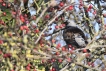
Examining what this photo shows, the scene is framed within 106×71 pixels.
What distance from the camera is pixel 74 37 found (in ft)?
19.7

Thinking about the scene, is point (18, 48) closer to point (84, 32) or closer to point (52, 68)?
point (52, 68)

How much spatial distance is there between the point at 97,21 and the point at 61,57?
2.45 m

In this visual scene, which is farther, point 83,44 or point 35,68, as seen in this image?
point 83,44

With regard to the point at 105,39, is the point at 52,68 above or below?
below

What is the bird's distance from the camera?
591 cm

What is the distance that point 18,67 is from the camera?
12.7ft

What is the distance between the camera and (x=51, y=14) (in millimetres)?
4441

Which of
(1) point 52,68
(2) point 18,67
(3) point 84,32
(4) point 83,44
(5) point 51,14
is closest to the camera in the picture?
(2) point 18,67

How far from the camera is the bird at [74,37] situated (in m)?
5.91

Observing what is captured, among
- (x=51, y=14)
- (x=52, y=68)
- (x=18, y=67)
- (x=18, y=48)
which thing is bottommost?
(x=52, y=68)

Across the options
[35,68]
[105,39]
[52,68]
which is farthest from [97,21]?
[35,68]

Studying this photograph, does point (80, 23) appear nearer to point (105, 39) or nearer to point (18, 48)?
point (105, 39)

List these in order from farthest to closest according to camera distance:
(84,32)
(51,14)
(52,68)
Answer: (84,32) < (52,68) < (51,14)

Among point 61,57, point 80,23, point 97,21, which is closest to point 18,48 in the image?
point 61,57
